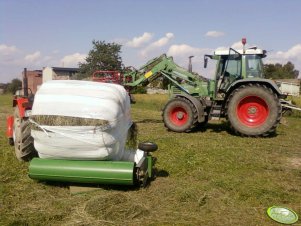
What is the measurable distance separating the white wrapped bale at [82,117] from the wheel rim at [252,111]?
19.5 feet

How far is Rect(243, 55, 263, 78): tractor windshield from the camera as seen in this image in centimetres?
1073

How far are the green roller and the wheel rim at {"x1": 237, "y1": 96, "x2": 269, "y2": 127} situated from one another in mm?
6086

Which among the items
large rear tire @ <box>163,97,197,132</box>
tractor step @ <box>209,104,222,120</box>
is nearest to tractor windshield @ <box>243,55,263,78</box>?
tractor step @ <box>209,104,222,120</box>

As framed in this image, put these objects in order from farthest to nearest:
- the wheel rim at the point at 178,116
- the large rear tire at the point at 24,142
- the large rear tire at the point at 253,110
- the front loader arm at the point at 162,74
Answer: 1. the front loader arm at the point at 162,74
2. the wheel rim at the point at 178,116
3. the large rear tire at the point at 253,110
4. the large rear tire at the point at 24,142

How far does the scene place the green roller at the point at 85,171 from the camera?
4.79 meters

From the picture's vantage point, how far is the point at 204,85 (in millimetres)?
11508

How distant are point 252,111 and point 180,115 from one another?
2.14 meters

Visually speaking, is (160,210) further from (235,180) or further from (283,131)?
(283,131)

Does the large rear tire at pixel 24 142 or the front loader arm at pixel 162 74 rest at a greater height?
the front loader arm at pixel 162 74

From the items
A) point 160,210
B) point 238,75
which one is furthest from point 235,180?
point 238,75

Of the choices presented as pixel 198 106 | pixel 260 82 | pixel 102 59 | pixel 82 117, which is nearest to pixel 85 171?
pixel 82 117

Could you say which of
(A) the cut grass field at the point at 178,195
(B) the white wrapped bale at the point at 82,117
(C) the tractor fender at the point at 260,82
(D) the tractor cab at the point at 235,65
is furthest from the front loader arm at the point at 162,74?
(B) the white wrapped bale at the point at 82,117

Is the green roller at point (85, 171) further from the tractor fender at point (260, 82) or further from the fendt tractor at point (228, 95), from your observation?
the tractor fender at point (260, 82)

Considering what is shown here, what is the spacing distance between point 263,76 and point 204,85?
5.83ft
